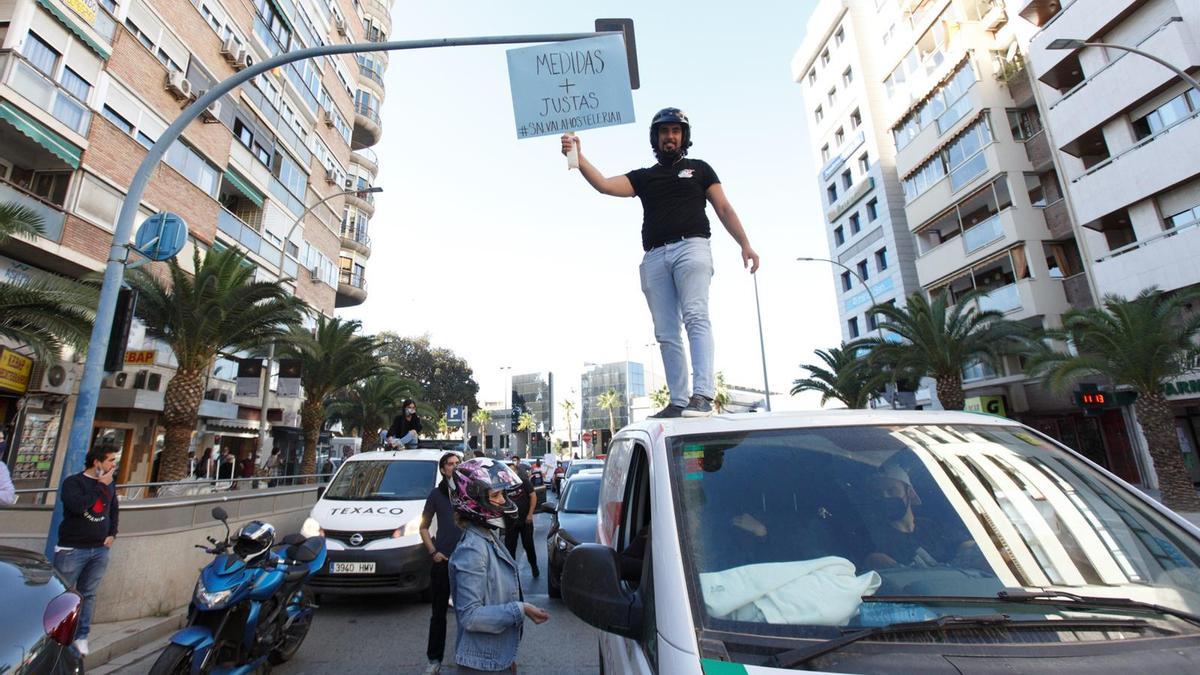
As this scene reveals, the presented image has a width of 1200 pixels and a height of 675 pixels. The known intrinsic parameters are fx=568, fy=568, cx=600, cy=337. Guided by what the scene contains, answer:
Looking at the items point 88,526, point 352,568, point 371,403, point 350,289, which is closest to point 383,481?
point 352,568

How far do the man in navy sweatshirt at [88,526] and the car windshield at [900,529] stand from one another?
579cm

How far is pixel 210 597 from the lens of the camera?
3805 mm

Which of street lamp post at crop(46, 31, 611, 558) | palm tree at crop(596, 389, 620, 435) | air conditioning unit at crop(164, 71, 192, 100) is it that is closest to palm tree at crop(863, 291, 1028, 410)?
street lamp post at crop(46, 31, 611, 558)

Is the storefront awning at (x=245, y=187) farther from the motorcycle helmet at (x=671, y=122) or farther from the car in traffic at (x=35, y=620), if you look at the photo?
the car in traffic at (x=35, y=620)

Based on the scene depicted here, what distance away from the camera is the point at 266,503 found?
883 cm

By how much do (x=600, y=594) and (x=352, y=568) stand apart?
5.75 m

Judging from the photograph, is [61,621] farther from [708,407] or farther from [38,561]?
[708,407]

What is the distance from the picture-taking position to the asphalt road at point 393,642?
4771mm

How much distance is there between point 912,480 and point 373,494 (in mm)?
7100

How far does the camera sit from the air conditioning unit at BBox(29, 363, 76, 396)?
1412cm

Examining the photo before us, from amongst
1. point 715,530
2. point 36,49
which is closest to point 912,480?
point 715,530

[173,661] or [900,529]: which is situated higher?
[900,529]

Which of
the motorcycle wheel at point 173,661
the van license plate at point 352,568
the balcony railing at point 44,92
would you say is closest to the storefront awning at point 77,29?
the balcony railing at point 44,92

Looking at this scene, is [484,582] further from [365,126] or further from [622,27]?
[365,126]
